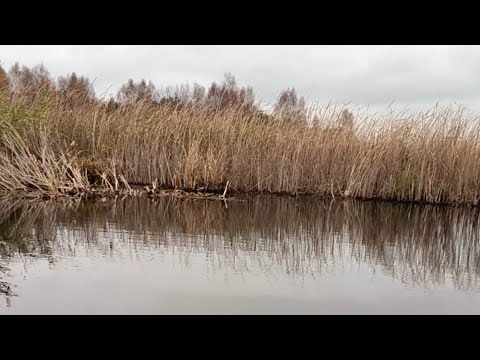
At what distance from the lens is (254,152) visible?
342 inches

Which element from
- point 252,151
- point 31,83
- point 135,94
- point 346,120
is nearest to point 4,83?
point 31,83

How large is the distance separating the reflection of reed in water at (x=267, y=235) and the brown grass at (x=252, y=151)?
3.51 ft

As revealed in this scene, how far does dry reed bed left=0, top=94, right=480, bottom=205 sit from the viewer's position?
7.99m

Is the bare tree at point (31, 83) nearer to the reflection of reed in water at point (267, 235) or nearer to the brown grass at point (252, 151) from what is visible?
the brown grass at point (252, 151)

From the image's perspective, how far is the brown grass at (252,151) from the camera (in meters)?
8.00

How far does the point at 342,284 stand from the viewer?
365cm

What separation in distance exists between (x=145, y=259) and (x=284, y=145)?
5.16 meters

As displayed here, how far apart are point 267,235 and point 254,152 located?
12.1 feet

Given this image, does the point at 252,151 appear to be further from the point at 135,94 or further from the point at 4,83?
the point at 4,83

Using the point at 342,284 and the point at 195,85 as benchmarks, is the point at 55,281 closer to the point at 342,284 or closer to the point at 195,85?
the point at 342,284

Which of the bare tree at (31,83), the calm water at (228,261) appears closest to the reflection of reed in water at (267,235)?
the calm water at (228,261)

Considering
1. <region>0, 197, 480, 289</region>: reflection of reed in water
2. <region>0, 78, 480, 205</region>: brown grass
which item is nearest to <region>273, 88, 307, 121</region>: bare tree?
<region>0, 78, 480, 205</region>: brown grass
